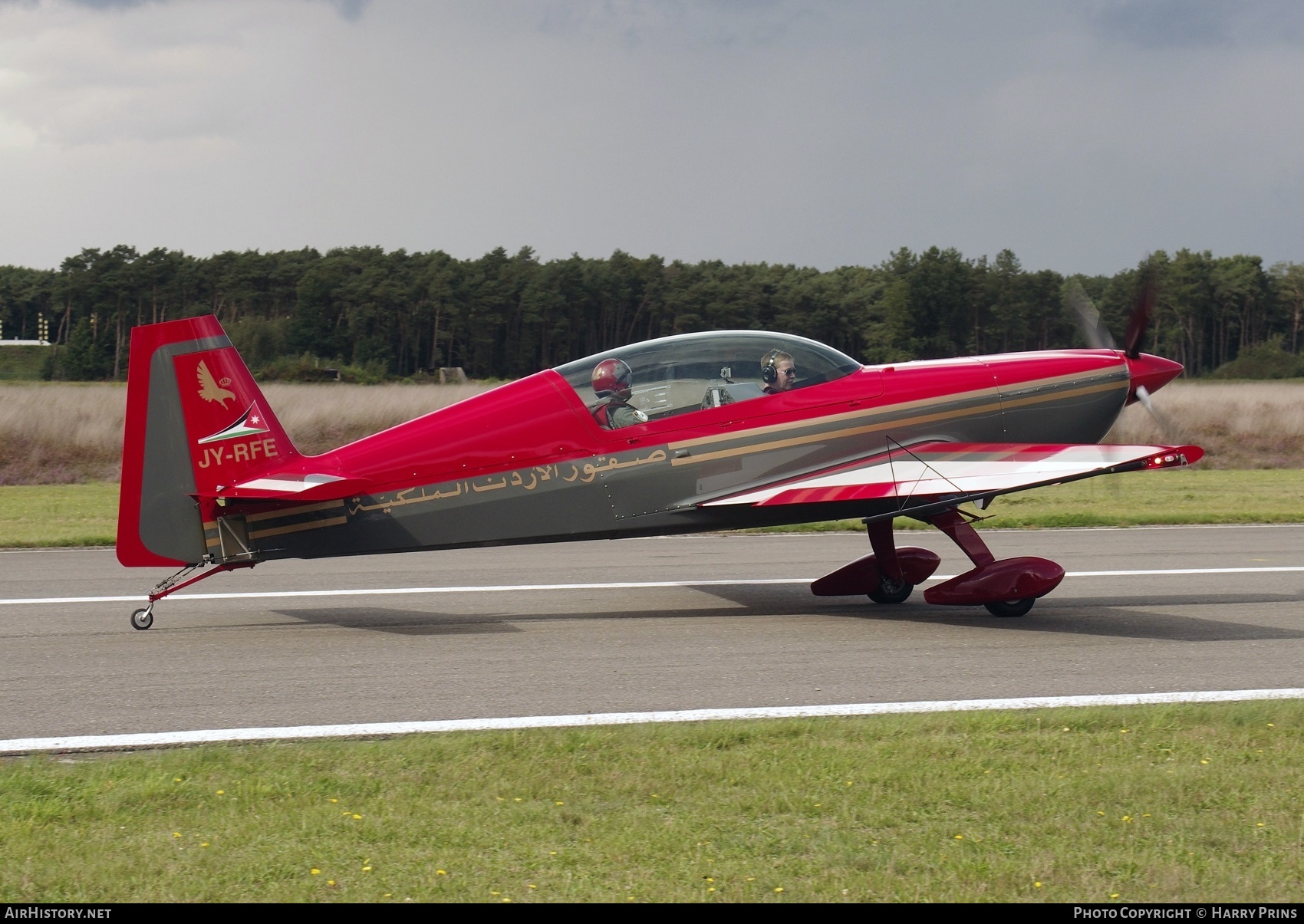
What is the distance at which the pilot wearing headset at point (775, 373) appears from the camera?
31.9 ft

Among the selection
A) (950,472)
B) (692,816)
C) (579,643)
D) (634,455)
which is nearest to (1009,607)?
(950,472)

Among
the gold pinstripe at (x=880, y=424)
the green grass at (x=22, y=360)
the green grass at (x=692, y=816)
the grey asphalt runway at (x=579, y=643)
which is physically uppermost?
the green grass at (x=22, y=360)

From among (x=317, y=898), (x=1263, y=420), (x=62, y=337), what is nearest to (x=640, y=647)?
(x=317, y=898)

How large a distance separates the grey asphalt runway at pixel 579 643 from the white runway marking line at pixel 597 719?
15cm

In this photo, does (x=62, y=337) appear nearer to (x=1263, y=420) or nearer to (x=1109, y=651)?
(x=1263, y=420)

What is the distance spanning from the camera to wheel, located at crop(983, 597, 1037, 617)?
9.71 metres

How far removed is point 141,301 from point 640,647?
2781 inches

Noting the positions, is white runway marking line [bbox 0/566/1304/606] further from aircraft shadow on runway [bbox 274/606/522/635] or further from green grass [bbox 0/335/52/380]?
green grass [bbox 0/335/52/380]

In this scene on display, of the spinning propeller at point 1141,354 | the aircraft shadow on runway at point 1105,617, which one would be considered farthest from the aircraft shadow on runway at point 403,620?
the spinning propeller at point 1141,354

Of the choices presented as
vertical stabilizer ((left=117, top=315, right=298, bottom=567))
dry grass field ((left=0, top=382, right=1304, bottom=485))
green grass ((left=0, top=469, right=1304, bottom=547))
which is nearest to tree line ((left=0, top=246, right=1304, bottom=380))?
dry grass field ((left=0, top=382, right=1304, bottom=485))

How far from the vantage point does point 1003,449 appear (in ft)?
31.1

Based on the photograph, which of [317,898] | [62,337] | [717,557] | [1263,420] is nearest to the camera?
[317,898]

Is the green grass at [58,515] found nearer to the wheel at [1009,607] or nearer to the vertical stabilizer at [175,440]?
the vertical stabilizer at [175,440]

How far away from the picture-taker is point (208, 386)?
8719mm
